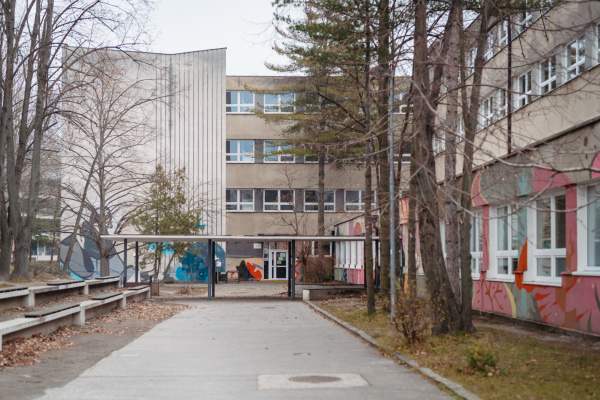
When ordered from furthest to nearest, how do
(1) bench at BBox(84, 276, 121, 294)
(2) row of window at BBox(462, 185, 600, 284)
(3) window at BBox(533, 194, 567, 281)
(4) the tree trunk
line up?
(1) bench at BBox(84, 276, 121, 294)
(3) window at BBox(533, 194, 567, 281)
(2) row of window at BBox(462, 185, 600, 284)
(4) the tree trunk

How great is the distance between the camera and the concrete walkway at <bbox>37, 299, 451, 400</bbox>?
841 cm

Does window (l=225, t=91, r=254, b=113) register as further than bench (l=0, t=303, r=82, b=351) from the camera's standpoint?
Yes

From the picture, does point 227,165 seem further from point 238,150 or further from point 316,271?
point 316,271

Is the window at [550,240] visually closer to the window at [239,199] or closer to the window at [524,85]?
the window at [524,85]

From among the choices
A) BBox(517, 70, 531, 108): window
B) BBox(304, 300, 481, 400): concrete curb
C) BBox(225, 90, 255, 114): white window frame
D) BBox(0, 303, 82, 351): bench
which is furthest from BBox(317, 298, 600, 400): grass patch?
BBox(225, 90, 255, 114): white window frame

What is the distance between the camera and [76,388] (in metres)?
8.74

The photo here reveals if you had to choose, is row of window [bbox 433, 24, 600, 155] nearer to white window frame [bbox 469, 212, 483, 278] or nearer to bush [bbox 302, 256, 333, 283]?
white window frame [bbox 469, 212, 483, 278]

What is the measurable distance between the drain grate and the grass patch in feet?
4.58

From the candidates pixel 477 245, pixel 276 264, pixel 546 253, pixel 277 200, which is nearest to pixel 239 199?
pixel 277 200

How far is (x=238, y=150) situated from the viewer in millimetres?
53156

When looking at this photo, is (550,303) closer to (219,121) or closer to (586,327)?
(586,327)

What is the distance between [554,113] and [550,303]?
4.41 m

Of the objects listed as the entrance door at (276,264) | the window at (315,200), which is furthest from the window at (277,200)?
the entrance door at (276,264)

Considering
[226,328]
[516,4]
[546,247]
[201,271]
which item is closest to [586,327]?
[546,247]
